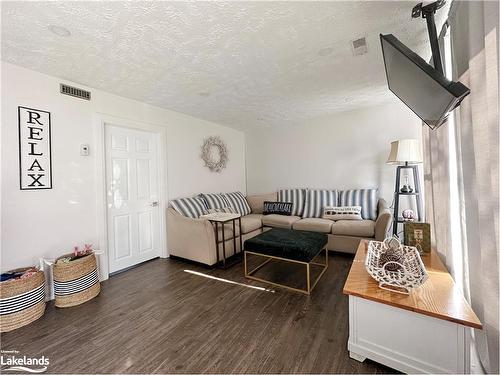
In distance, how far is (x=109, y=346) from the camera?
1.56m

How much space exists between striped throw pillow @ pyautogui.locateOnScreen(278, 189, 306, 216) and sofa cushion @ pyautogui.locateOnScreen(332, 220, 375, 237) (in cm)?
88

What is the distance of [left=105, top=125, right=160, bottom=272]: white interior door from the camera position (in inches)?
111

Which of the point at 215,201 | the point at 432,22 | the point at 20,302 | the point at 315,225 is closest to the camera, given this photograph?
the point at 432,22

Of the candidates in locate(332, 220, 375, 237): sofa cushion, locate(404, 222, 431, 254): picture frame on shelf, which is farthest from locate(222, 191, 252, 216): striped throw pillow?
locate(404, 222, 431, 254): picture frame on shelf

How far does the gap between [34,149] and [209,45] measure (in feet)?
6.51

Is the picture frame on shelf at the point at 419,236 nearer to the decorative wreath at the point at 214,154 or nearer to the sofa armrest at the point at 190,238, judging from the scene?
the sofa armrest at the point at 190,238

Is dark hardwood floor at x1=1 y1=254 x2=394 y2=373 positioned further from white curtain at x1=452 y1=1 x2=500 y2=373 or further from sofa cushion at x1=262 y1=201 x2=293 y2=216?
sofa cushion at x1=262 y1=201 x2=293 y2=216

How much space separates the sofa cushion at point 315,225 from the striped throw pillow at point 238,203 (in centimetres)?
113

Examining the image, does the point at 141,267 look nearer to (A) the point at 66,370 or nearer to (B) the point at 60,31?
(A) the point at 66,370

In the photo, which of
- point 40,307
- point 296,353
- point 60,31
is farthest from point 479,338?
point 60,31

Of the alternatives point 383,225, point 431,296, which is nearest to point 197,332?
point 431,296

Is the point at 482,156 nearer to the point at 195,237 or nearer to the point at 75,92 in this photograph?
the point at 195,237

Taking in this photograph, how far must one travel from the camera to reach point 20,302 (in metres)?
1.78

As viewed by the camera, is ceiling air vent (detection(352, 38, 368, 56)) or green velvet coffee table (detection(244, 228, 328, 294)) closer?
ceiling air vent (detection(352, 38, 368, 56))
